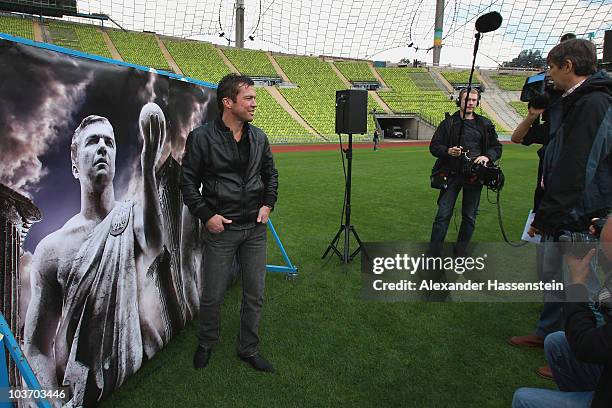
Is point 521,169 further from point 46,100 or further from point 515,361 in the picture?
point 46,100

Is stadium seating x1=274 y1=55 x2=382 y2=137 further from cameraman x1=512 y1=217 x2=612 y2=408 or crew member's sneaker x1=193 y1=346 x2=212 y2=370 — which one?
cameraman x1=512 y1=217 x2=612 y2=408

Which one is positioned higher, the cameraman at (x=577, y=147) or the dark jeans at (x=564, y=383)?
the cameraman at (x=577, y=147)

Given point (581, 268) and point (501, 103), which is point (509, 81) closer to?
point (501, 103)

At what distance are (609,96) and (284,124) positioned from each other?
105 ft

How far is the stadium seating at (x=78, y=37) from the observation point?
3881 cm

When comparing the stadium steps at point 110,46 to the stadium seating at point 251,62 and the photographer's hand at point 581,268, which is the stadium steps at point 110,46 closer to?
the stadium seating at point 251,62

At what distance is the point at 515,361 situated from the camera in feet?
9.81

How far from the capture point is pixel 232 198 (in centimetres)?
271

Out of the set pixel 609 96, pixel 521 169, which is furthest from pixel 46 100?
pixel 521 169

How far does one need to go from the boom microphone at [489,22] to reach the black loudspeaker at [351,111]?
128 cm

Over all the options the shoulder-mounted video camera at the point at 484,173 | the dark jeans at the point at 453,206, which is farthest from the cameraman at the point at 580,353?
the dark jeans at the point at 453,206

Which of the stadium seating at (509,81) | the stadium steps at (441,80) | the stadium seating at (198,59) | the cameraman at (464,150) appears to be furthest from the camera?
the stadium steps at (441,80)

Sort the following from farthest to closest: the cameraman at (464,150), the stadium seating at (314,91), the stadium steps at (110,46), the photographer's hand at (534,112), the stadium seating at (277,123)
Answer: the stadium steps at (110,46) < the stadium seating at (314,91) < the stadium seating at (277,123) < the cameraman at (464,150) < the photographer's hand at (534,112)

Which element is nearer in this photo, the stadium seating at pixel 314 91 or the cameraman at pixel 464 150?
the cameraman at pixel 464 150
